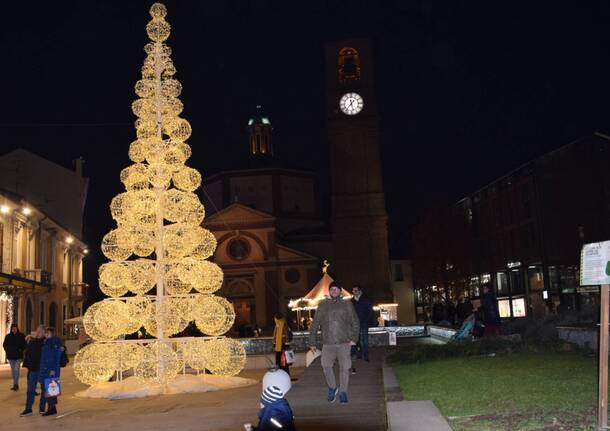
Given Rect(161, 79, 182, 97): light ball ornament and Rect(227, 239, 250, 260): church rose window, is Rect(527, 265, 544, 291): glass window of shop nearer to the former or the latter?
Rect(227, 239, 250, 260): church rose window

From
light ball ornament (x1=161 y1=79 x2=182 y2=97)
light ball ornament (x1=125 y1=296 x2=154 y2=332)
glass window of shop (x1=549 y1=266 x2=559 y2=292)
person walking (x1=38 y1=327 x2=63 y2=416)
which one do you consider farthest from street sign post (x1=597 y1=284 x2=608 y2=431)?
glass window of shop (x1=549 y1=266 x2=559 y2=292)

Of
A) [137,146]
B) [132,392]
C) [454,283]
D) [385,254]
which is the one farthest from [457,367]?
[454,283]

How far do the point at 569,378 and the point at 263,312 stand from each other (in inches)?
1989

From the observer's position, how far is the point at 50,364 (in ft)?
37.9

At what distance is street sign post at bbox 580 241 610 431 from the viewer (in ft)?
20.2

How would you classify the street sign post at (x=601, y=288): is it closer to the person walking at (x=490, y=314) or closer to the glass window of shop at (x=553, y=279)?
the person walking at (x=490, y=314)

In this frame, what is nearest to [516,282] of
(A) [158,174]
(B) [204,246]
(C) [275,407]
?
(B) [204,246]

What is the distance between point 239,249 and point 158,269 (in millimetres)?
46662

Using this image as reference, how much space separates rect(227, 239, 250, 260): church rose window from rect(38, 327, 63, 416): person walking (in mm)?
49272

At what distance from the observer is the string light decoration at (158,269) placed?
46.2 feet

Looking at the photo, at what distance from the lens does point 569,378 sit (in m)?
9.41

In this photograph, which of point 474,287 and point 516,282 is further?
point 474,287

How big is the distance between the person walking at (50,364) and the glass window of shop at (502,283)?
4863cm

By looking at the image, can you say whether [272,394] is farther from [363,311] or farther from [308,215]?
[308,215]
